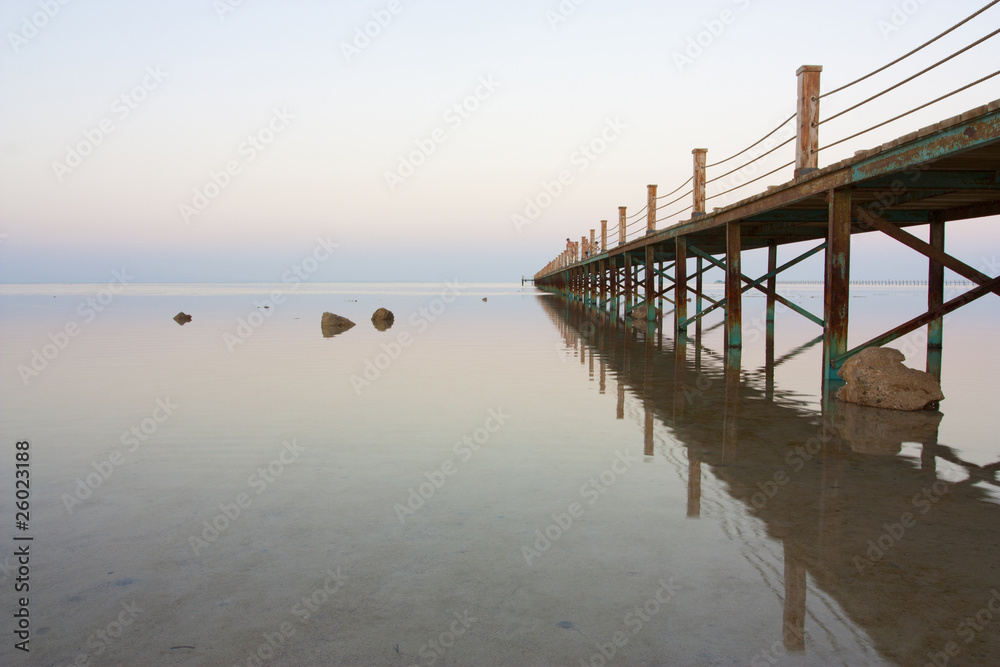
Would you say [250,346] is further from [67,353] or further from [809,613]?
[809,613]

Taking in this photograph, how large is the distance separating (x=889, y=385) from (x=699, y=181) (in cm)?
834

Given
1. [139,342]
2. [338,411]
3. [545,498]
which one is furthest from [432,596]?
[139,342]

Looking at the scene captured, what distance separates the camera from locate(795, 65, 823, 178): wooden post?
9094mm

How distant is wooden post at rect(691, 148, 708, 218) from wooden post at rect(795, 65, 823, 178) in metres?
5.62

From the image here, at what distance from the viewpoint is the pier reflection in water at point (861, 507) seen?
2752 mm

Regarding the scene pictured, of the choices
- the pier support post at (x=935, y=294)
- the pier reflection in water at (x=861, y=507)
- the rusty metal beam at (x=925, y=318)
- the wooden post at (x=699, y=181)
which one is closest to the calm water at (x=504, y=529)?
the pier reflection in water at (x=861, y=507)

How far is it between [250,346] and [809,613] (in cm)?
1460

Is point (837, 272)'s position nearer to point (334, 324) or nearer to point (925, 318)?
point (925, 318)

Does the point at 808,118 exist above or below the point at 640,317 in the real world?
above

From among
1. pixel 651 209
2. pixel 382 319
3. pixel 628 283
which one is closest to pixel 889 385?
pixel 651 209

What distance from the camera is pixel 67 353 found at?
1440 cm

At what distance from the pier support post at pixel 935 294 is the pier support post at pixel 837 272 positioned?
2.82m

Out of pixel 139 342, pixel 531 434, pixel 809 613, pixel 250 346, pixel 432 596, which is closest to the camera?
pixel 809 613

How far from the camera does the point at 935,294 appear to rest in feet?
38.1
